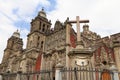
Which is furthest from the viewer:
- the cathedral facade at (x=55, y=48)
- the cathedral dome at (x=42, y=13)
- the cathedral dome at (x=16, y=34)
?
the cathedral dome at (x=16, y=34)

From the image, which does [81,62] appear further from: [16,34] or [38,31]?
[16,34]

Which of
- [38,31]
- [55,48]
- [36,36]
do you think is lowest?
[55,48]

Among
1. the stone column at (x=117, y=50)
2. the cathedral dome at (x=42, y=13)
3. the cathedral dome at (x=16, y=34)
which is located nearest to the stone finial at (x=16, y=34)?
the cathedral dome at (x=16, y=34)

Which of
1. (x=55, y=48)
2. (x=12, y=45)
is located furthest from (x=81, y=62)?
(x=12, y=45)

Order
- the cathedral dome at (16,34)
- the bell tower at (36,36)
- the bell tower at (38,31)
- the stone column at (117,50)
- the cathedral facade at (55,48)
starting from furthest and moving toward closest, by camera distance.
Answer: the cathedral dome at (16,34) → the bell tower at (38,31) → the bell tower at (36,36) → the stone column at (117,50) → the cathedral facade at (55,48)

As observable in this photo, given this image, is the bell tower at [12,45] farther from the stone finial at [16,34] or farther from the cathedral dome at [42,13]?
the cathedral dome at [42,13]

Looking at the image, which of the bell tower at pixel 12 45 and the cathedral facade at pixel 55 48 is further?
the bell tower at pixel 12 45

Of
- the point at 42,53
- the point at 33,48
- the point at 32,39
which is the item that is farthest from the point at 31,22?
the point at 42,53

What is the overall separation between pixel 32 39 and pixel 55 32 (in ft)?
23.6

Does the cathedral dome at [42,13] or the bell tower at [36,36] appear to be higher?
the cathedral dome at [42,13]

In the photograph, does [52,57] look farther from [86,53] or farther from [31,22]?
[86,53]

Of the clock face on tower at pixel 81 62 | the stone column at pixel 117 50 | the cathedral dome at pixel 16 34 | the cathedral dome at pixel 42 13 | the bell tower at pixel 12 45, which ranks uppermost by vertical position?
the cathedral dome at pixel 42 13

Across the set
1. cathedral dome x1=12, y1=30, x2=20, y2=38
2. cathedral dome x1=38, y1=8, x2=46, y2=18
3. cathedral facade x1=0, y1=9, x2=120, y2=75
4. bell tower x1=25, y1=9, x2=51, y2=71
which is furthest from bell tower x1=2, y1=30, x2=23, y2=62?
cathedral dome x1=38, y1=8, x2=46, y2=18

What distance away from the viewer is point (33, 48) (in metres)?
38.1
